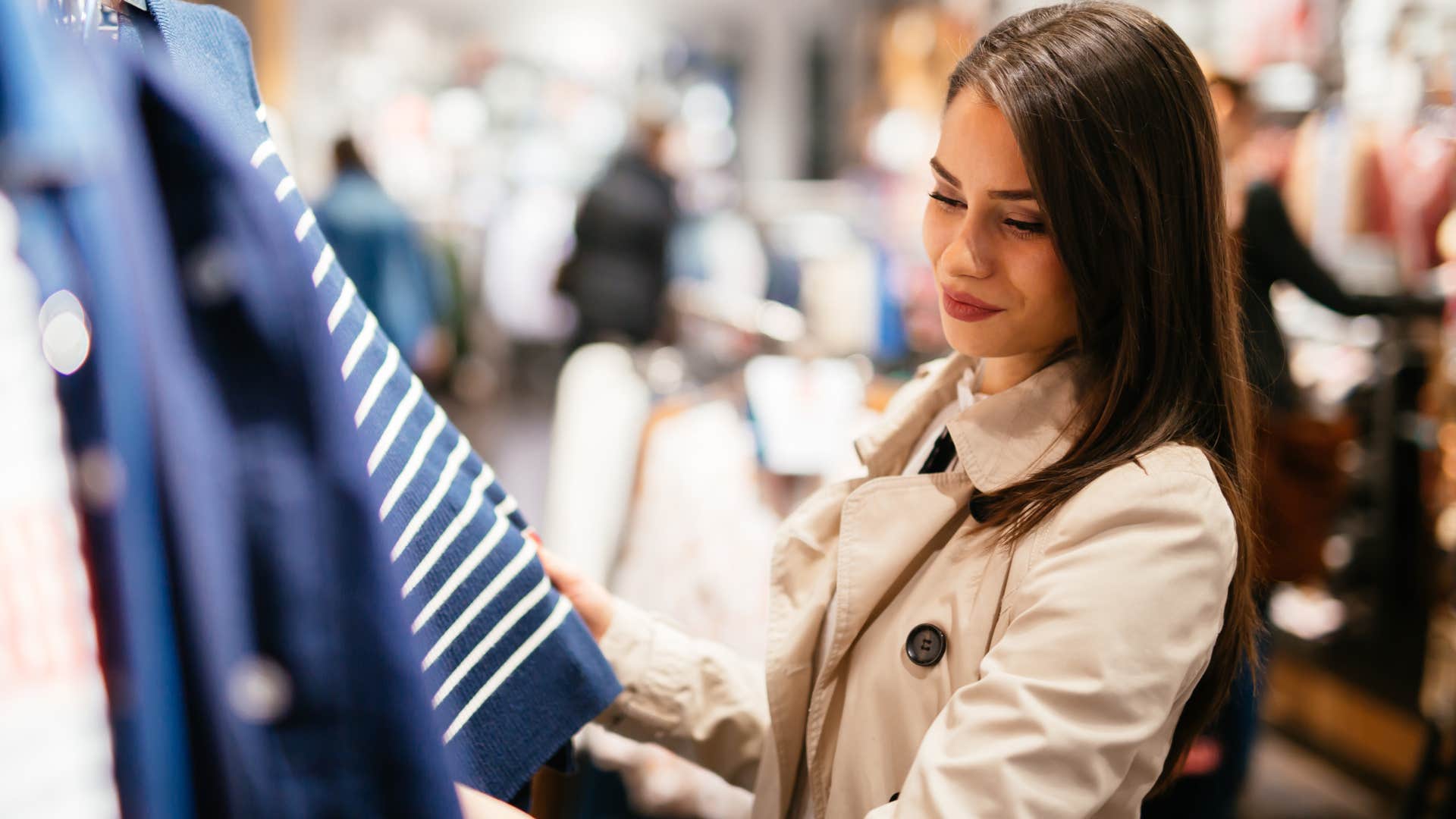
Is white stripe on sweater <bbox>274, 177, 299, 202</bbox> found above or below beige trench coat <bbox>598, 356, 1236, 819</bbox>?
above

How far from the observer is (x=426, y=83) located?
780 cm

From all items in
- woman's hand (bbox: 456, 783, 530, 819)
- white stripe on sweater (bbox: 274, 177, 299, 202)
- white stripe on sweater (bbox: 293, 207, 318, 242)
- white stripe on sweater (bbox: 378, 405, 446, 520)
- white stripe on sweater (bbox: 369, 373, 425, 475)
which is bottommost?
woman's hand (bbox: 456, 783, 530, 819)

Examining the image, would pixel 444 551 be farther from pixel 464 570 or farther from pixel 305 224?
pixel 305 224

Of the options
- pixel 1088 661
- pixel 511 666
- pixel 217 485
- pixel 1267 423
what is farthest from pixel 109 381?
pixel 1267 423

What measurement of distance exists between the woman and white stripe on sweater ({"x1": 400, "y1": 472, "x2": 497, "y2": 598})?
0.60 ft

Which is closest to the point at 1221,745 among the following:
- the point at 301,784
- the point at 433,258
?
the point at 301,784

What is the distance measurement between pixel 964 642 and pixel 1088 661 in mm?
125

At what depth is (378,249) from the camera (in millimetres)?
4598

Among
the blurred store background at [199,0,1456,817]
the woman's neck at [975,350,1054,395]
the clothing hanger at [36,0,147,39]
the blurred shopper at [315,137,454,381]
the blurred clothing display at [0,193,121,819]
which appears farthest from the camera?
the blurred shopper at [315,137,454,381]

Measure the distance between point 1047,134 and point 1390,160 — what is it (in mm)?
2693

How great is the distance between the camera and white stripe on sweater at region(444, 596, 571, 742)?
0.76m

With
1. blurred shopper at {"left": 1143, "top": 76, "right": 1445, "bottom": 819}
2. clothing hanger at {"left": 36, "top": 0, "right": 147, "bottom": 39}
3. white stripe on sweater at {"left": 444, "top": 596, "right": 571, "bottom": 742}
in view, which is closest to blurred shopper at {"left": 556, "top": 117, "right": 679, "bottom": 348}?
blurred shopper at {"left": 1143, "top": 76, "right": 1445, "bottom": 819}

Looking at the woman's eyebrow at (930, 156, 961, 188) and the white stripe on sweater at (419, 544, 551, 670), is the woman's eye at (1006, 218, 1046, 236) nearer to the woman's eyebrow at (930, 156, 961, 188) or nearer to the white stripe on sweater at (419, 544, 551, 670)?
the woman's eyebrow at (930, 156, 961, 188)

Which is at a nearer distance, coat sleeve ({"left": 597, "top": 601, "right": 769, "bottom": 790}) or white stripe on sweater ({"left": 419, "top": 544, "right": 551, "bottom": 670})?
white stripe on sweater ({"left": 419, "top": 544, "right": 551, "bottom": 670})
